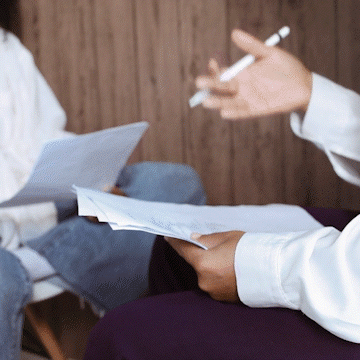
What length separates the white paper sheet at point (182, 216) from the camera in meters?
0.45

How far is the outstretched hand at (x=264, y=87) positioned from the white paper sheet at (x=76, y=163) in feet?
0.66

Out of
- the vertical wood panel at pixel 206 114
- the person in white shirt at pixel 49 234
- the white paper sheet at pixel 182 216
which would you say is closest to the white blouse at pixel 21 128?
the person in white shirt at pixel 49 234

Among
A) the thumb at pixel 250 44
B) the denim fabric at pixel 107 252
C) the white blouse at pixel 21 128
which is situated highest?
the thumb at pixel 250 44

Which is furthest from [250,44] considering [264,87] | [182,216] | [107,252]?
[107,252]

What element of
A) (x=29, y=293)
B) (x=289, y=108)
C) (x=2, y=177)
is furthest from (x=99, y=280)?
(x=289, y=108)

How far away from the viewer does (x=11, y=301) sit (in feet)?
3.01

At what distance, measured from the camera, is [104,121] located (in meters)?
1.81

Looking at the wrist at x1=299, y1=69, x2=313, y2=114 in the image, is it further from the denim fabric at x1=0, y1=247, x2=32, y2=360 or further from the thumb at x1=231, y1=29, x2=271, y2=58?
the denim fabric at x1=0, y1=247, x2=32, y2=360

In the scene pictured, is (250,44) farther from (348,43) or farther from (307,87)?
(348,43)

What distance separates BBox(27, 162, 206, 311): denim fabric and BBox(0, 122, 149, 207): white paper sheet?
0.73 feet

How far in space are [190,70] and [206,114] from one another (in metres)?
0.16

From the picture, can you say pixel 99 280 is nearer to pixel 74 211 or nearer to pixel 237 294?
pixel 74 211

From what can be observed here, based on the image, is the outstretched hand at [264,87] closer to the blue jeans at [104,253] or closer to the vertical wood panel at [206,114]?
the blue jeans at [104,253]

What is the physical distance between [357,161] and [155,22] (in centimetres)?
110
